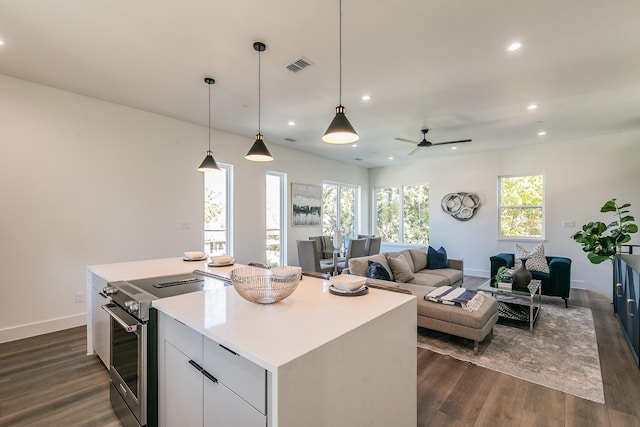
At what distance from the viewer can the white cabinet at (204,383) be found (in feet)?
3.39

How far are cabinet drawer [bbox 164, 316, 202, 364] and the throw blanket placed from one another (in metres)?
2.66

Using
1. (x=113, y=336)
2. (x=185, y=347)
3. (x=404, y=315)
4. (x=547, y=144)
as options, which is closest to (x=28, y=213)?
(x=113, y=336)

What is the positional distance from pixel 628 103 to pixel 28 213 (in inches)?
296

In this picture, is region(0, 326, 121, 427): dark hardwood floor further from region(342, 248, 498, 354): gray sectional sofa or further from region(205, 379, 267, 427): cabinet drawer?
region(342, 248, 498, 354): gray sectional sofa

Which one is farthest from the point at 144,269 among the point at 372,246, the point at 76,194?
the point at 372,246

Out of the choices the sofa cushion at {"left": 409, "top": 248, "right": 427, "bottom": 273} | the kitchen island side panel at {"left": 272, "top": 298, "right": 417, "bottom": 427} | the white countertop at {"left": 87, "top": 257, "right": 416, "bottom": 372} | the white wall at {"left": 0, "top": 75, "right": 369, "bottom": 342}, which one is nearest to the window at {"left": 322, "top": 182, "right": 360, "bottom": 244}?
the sofa cushion at {"left": 409, "top": 248, "right": 427, "bottom": 273}

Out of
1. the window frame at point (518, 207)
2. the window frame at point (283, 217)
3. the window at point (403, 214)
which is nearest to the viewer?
the window frame at point (518, 207)

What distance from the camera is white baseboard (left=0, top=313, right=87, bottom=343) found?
3217 mm

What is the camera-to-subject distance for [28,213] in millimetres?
3348

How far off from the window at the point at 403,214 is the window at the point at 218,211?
4.79 meters

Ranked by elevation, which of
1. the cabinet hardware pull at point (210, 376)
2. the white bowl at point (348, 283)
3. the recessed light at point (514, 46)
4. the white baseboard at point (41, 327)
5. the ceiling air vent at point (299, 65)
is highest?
the ceiling air vent at point (299, 65)

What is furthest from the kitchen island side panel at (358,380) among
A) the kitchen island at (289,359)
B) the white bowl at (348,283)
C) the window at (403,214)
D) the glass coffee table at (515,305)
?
the window at (403,214)

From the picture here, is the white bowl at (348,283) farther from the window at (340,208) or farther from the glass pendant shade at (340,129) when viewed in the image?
the window at (340,208)

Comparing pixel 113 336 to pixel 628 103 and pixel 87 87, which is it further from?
pixel 628 103
